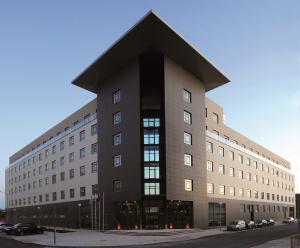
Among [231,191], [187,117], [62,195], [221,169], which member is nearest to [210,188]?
[221,169]

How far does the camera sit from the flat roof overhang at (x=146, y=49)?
54.8 metres

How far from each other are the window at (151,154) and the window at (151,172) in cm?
109

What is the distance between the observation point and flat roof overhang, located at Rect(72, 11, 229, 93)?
54.8 meters

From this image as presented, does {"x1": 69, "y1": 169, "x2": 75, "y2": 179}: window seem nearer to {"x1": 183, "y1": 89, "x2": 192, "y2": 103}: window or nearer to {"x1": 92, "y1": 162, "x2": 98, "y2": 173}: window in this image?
{"x1": 92, "y1": 162, "x2": 98, "y2": 173}: window

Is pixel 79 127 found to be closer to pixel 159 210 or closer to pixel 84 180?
pixel 84 180

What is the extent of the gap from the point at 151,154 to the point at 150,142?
5.42ft

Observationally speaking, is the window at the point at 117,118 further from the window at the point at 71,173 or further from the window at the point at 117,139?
the window at the point at 71,173

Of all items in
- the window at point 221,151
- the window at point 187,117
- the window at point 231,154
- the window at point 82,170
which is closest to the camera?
the window at point 187,117

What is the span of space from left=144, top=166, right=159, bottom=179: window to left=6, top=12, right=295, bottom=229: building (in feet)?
0.44

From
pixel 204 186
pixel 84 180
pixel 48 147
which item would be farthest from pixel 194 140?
pixel 48 147

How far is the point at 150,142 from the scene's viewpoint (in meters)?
61.1

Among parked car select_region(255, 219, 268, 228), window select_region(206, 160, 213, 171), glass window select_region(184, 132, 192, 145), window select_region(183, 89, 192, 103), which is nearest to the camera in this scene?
glass window select_region(184, 132, 192, 145)

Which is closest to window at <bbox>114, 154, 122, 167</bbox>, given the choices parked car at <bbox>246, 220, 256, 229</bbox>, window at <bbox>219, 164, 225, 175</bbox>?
parked car at <bbox>246, 220, 256, 229</bbox>

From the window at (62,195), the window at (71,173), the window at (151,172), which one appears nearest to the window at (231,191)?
the window at (151,172)
